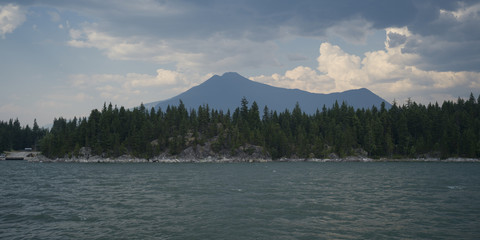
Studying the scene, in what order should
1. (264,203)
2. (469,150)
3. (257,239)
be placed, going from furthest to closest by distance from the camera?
(469,150) → (264,203) → (257,239)

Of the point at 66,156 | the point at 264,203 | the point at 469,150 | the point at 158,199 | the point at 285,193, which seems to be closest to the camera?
the point at 264,203

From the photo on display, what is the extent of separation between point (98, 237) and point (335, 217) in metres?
22.0

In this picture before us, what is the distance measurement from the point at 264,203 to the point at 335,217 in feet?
34.1

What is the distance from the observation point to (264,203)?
40.2 metres

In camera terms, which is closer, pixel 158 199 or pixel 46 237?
pixel 46 237

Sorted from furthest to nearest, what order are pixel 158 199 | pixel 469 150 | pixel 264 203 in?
1. pixel 469 150
2. pixel 158 199
3. pixel 264 203

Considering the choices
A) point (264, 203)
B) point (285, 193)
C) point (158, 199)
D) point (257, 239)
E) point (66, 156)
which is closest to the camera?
point (257, 239)

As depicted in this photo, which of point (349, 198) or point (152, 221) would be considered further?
point (349, 198)

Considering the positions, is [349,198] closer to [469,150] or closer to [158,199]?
[158,199]

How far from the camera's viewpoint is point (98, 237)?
2500 centimetres

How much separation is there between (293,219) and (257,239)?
7.81 m

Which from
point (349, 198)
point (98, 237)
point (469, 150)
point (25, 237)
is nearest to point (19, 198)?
point (25, 237)

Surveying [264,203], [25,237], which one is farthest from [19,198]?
[264,203]

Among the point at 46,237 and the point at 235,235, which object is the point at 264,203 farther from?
the point at 46,237
